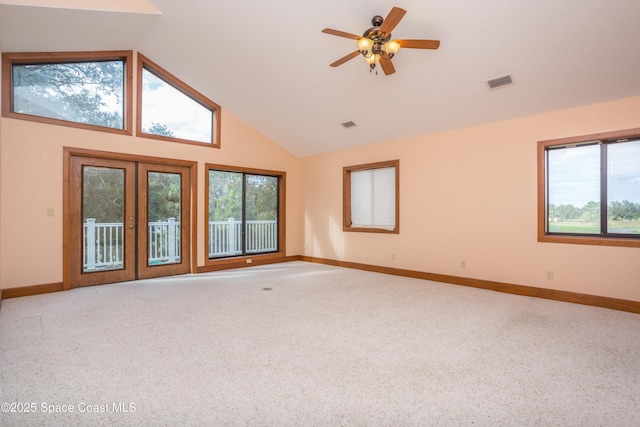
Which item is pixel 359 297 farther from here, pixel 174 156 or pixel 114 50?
pixel 114 50

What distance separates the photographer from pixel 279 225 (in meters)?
7.29

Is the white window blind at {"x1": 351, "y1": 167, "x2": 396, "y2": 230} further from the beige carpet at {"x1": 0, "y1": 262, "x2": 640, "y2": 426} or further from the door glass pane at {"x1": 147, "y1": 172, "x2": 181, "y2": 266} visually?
the door glass pane at {"x1": 147, "y1": 172, "x2": 181, "y2": 266}

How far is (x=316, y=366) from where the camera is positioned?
230 cm

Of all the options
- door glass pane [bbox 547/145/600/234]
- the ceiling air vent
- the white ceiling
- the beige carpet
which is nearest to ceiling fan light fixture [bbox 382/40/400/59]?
the white ceiling

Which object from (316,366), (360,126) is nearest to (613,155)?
(360,126)

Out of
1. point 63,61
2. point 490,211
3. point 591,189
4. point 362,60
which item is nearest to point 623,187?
point 591,189

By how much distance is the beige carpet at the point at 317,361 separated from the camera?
1775mm

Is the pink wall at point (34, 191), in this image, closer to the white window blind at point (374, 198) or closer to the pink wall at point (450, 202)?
the pink wall at point (450, 202)

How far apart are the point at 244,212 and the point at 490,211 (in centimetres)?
468

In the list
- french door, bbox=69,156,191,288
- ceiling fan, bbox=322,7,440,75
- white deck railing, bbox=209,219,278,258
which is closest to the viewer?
ceiling fan, bbox=322,7,440,75

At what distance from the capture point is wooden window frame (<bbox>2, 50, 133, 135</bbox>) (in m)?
4.12

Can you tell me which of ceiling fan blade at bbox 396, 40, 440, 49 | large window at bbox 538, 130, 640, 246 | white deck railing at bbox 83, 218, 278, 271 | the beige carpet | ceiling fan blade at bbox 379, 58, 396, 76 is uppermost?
ceiling fan blade at bbox 396, 40, 440, 49

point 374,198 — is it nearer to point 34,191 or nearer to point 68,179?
point 68,179

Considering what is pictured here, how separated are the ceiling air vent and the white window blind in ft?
7.23
